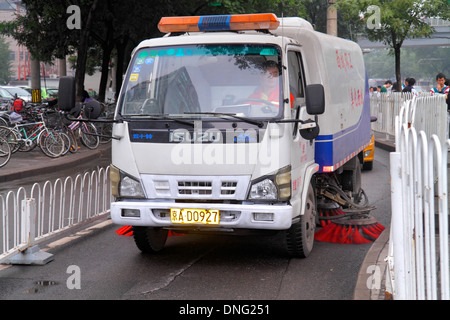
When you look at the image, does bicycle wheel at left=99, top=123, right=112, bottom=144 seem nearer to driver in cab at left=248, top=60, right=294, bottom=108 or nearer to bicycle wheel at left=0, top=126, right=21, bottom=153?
bicycle wheel at left=0, top=126, right=21, bottom=153

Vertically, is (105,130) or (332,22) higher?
(332,22)

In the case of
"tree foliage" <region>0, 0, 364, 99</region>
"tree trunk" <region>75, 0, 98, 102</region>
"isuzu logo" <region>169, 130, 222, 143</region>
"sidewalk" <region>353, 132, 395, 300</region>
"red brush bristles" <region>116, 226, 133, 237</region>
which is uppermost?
"tree foliage" <region>0, 0, 364, 99</region>

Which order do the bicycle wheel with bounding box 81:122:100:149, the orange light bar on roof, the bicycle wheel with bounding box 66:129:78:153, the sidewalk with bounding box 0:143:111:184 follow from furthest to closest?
the bicycle wheel with bounding box 81:122:100:149 < the bicycle wheel with bounding box 66:129:78:153 < the sidewalk with bounding box 0:143:111:184 < the orange light bar on roof

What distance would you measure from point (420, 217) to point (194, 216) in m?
2.87

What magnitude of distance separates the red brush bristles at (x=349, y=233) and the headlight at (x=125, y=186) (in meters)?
2.53

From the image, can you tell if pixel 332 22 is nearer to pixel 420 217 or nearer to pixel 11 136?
pixel 11 136

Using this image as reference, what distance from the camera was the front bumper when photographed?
6.33 m

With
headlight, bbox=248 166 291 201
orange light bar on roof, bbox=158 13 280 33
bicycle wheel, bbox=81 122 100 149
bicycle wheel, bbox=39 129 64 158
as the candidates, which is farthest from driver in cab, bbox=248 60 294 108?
bicycle wheel, bbox=81 122 100 149

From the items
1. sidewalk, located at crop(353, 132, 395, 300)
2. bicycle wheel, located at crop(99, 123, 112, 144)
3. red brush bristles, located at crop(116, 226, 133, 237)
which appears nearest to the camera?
sidewalk, located at crop(353, 132, 395, 300)

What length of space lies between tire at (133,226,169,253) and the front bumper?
24.2 inches

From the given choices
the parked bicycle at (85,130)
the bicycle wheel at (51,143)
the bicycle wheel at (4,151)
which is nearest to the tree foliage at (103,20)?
the parked bicycle at (85,130)

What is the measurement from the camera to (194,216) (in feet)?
21.0

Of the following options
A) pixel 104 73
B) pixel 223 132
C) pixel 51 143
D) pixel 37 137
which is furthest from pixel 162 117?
pixel 104 73
